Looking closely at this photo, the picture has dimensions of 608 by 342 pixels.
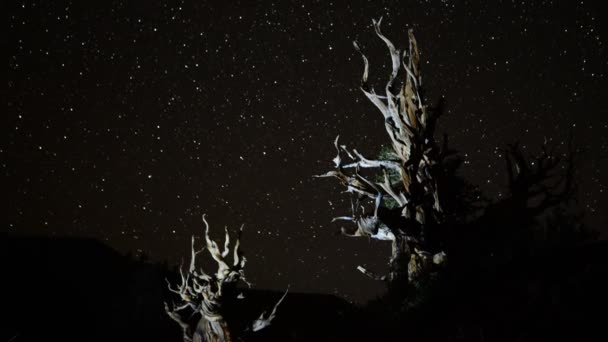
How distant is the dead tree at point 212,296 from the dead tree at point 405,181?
273 centimetres

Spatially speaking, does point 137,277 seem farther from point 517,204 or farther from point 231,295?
point 517,204

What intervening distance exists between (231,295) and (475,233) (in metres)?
5.15

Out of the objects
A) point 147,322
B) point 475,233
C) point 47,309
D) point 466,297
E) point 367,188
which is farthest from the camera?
point 147,322

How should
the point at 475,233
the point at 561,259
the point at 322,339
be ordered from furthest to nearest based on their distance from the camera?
the point at 475,233 → the point at 322,339 → the point at 561,259

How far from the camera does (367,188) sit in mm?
9852

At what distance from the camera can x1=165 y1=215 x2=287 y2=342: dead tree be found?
6793 millimetres

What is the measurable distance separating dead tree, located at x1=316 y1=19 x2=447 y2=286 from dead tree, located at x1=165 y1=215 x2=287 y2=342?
273 cm

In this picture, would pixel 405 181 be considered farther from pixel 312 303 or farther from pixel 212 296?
pixel 312 303

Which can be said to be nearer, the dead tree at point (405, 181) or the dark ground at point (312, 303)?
the dark ground at point (312, 303)

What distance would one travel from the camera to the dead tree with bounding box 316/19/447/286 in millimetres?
8766

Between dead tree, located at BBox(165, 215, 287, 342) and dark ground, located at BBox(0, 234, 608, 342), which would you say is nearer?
dark ground, located at BBox(0, 234, 608, 342)

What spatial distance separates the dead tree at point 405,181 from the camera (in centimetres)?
877

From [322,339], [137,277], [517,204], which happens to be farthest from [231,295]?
[137,277]

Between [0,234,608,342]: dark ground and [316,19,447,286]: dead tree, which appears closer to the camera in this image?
[0,234,608,342]: dark ground
